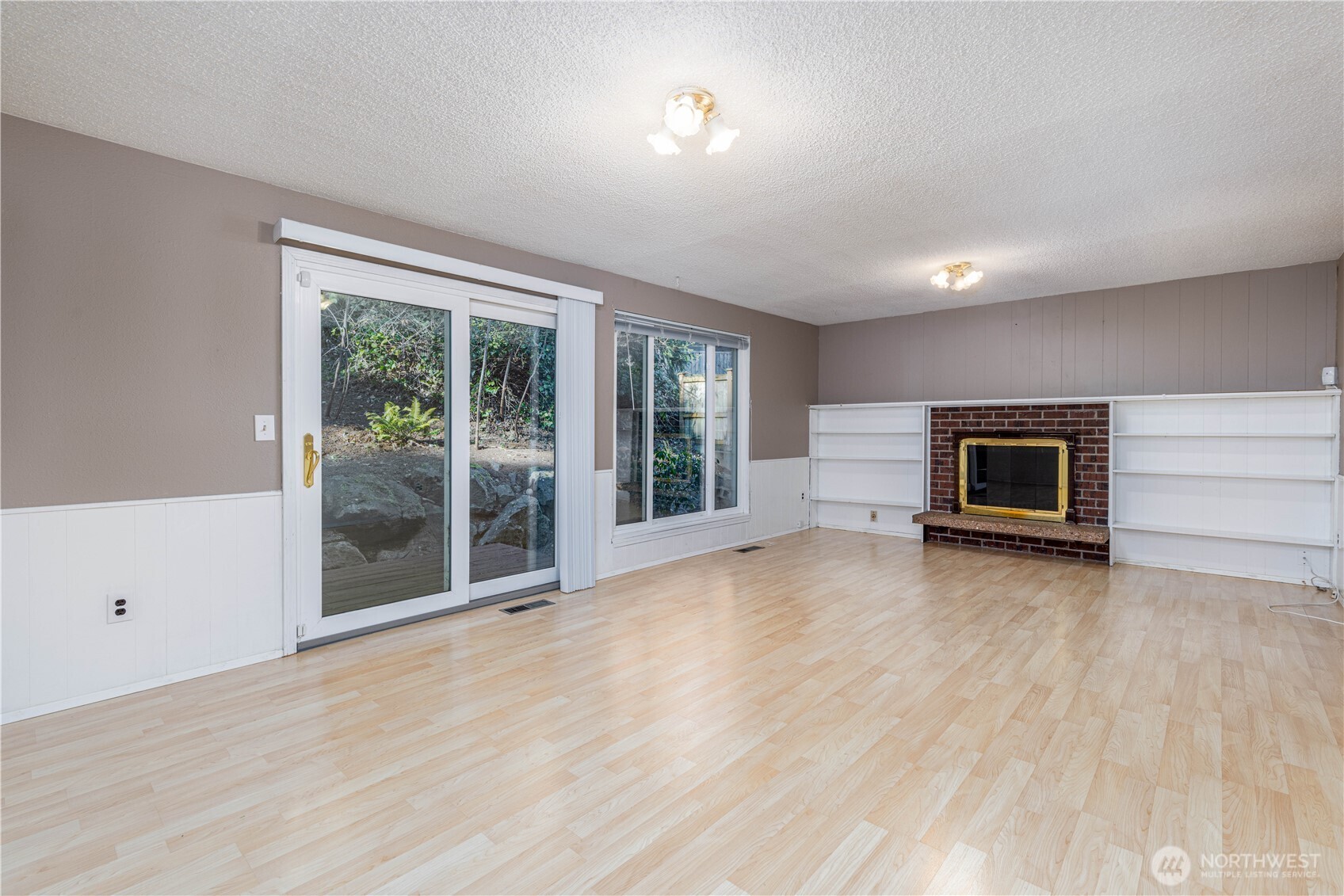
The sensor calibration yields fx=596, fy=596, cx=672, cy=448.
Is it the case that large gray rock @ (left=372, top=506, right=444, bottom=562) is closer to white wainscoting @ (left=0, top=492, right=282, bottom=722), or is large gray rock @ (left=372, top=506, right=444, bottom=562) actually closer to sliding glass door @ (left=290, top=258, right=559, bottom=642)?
sliding glass door @ (left=290, top=258, right=559, bottom=642)

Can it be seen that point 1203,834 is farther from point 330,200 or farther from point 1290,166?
point 330,200

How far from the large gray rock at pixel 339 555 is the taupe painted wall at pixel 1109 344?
5690 mm

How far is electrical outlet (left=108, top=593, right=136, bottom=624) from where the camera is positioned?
276 cm

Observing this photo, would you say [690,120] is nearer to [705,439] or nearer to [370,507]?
[370,507]

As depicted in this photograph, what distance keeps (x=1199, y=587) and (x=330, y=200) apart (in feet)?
21.8

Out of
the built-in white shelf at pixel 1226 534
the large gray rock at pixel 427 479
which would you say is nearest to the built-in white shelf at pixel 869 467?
the built-in white shelf at pixel 1226 534

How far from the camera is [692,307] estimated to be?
5.83m

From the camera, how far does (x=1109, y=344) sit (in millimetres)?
5648

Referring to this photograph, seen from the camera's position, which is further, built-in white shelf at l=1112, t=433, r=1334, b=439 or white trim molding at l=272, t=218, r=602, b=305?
built-in white shelf at l=1112, t=433, r=1334, b=439

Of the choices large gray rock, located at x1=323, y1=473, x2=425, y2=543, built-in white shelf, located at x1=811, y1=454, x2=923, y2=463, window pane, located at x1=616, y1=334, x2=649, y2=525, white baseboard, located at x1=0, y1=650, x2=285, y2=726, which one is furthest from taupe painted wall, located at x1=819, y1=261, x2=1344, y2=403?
white baseboard, located at x1=0, y1=650, x2=285, y2=726

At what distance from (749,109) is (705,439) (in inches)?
156

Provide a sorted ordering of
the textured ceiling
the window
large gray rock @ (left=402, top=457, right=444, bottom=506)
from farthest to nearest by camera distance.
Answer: the window < large gray rock @ (left=402, top=457, right=444, bottom=506) < the textured ceiling

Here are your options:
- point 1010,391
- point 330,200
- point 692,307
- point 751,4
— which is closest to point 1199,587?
point 1010,391

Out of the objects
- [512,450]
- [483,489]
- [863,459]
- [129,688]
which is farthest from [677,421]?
[129,688]
